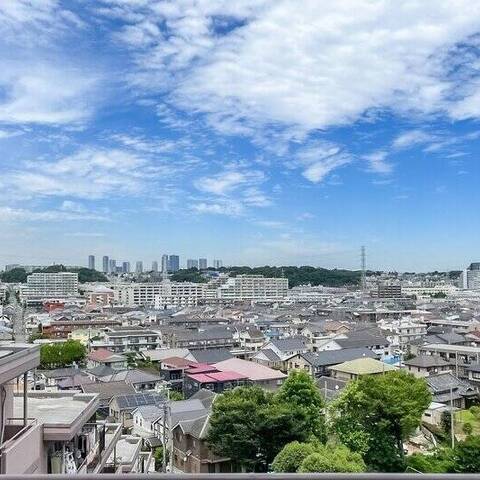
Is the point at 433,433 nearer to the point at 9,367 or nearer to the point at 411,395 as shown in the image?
the point at 411,395

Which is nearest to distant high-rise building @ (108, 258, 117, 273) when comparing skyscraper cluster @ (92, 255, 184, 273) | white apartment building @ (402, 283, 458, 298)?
skyscraper cluster @ (92, 255, 184, 273)

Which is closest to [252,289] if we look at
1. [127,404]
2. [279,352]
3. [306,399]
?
[279,352]

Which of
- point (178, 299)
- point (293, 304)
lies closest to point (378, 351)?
point (293, 304)

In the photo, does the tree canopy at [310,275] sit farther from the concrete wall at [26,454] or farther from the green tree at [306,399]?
the concrete wall at [26,454]

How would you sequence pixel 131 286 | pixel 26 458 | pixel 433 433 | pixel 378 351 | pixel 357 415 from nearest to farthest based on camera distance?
pixel 26 458 < pixel 357 415 < pixel 433 433 < pixel 378 351 < pixel 131 286

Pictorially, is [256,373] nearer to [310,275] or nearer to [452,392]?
[452,392]

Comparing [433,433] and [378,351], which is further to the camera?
[378,351]
